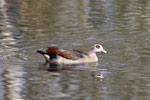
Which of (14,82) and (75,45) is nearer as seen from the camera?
(14,82)

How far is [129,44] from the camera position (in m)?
19.2

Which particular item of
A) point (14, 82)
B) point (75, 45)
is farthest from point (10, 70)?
point (75, 45)

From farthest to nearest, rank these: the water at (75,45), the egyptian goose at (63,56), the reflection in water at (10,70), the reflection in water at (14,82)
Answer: the egyptian goose at (63,56) → the water at (75,45) → the reflection in water at (10,70) → the reflection in water at (14,82)

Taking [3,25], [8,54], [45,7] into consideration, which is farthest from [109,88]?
[45,7]

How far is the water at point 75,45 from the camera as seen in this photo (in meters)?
12.6

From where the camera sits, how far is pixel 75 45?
1897 centimetres

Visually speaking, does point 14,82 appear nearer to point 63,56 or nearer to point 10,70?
point 10,70

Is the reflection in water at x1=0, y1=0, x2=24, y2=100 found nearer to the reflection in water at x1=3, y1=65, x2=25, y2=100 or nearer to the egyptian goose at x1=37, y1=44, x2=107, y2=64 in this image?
the reflection in water at x1=3, y1=65, x2=25, y2=100

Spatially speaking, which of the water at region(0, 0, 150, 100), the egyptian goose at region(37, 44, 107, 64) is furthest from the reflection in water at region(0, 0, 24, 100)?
the egyptian goose at region(37, 44, 107, 64)

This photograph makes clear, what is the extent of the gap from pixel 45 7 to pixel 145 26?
30.4 ft

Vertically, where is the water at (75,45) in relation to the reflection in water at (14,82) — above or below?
below

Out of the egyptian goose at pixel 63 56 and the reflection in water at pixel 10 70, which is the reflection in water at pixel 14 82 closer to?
the reflection in water at pixel 10 70

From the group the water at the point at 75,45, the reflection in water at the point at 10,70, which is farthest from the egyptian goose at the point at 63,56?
the reflection in water at the point at 10,70

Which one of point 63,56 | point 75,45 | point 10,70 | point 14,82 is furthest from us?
point 75,45
